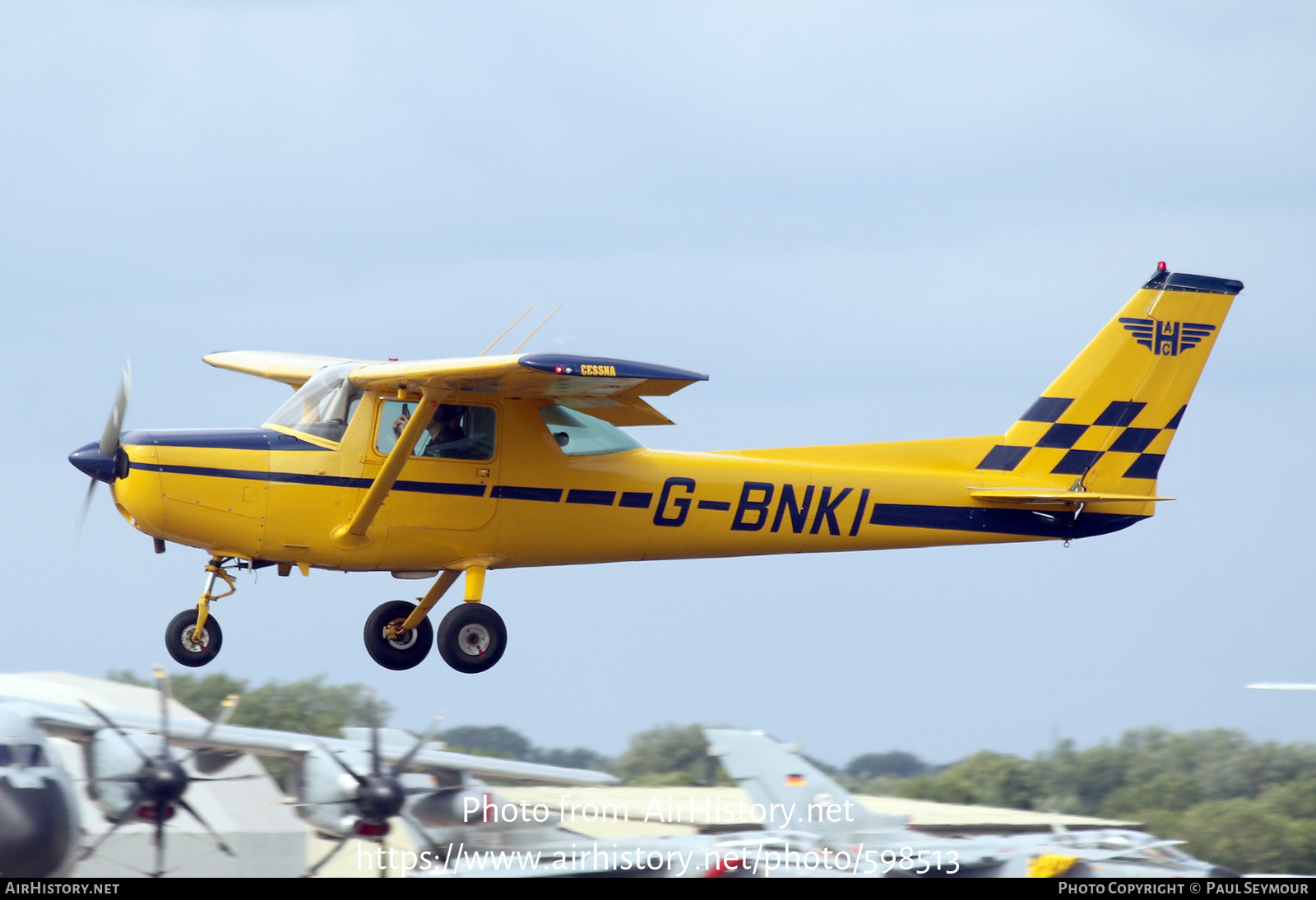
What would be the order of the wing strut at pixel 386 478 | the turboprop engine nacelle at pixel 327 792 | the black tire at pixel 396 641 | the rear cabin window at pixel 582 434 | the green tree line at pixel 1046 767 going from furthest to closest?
the green tree line at pixel 1046 767, the black tire at pixel 396 641, the turboprop engine nacelle at pixel 327 792, the rear cabin window at pixel 582 434, the wing strut at pixel 386 478

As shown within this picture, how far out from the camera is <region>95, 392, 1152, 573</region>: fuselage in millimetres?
14422

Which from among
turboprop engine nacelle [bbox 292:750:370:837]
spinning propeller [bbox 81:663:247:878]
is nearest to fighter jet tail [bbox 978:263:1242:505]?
turboprop engine nacelle [bbox 292:750:370:837]

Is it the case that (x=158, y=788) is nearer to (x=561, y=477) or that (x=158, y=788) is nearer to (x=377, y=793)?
(x=377, y=793)

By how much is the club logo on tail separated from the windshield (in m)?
8.10

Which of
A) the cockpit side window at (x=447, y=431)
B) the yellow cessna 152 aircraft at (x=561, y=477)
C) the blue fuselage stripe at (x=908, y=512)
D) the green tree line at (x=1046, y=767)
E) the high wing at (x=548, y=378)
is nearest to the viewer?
the high wing at (x=548, y=378)

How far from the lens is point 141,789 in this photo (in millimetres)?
15609

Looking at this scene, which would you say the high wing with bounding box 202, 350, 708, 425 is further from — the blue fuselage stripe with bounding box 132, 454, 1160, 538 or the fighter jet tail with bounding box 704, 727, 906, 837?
the fighter jet tail with bounding box 704, 727, 906, 837

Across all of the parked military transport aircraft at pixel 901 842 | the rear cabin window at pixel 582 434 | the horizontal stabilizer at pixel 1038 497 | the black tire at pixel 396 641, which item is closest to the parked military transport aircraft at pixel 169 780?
the black tire at pixel 396 641

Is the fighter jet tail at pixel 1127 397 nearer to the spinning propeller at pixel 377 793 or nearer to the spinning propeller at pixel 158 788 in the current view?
the spinning propeller at pixel 377 793

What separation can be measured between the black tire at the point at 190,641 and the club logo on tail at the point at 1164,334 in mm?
9735

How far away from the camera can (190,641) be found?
48.6 ft

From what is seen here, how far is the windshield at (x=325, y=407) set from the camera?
14766mm

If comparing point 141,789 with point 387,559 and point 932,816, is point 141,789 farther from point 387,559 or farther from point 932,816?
point 932,816

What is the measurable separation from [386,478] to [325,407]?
108cm
